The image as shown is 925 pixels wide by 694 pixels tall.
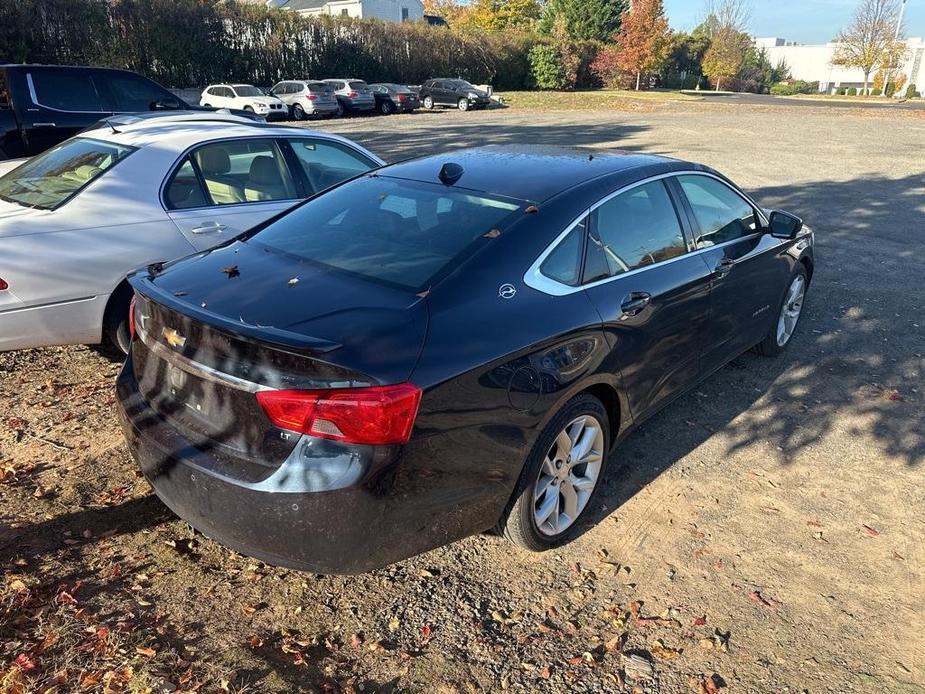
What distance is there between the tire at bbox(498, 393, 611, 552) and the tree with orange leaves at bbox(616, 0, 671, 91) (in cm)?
5371

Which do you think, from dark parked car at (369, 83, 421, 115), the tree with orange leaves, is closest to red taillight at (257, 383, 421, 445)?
dark parked car at (369, 83, 421, 115)

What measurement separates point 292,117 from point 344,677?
29.7 metres

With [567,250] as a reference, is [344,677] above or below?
below

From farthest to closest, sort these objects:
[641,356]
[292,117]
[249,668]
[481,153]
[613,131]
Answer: [292,117] < [613,131] < [481,153] < [641,356] < [249,668]

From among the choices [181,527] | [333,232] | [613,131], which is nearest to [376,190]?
[333,232]

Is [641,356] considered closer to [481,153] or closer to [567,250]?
[567,250]

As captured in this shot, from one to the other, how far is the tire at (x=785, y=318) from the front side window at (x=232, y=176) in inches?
147

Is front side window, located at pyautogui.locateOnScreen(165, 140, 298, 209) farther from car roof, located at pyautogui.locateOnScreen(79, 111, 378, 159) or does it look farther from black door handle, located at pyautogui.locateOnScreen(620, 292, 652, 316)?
black door handle, located at pyautogui.locateOnScreen(620, 292, 652, 316)

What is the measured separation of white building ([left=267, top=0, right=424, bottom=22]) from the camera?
193ft

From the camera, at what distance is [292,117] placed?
29266 millimetres

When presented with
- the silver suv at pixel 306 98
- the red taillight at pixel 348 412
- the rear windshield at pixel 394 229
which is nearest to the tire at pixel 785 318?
the rear windshield at pixel 394 229

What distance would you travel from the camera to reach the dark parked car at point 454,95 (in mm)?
35656

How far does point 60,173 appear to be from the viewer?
487 centimetres

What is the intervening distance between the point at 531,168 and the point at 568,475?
1.61 m
